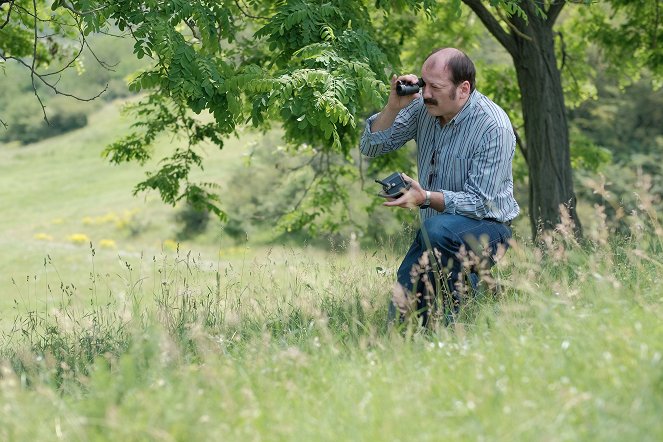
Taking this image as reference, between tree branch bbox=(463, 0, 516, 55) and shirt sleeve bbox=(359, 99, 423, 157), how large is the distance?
4197mm

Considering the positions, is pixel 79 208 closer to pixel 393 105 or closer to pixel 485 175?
pixel 393 105

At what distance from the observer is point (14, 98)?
265 ft

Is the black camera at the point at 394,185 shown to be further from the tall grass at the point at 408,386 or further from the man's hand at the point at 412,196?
the tall grass at the point at 408,386

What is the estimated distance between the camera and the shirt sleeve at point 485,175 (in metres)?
5.21

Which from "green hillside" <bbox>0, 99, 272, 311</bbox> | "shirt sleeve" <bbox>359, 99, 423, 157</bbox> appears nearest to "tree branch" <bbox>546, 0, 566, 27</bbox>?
"shirt sleeve" <bbox>359, 99, 423, 157</bbox>

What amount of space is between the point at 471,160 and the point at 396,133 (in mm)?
646

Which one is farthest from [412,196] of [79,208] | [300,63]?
[79,208]

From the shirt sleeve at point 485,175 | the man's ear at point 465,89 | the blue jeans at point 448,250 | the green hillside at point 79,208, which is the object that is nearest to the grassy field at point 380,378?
the blue jeans at point 448,250

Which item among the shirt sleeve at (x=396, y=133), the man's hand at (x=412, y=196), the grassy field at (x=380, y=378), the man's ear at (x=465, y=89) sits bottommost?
the grassy field at (x=380, y=378)

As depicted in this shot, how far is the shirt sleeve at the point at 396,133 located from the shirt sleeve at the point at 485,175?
2.03 ft

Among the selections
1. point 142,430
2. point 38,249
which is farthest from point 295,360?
point 38,249

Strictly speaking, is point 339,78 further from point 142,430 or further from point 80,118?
point 80,118

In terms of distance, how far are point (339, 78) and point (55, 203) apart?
55501 mm

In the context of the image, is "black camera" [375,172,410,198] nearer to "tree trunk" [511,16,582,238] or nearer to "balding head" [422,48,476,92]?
"balding head" [422,48,476,92]
